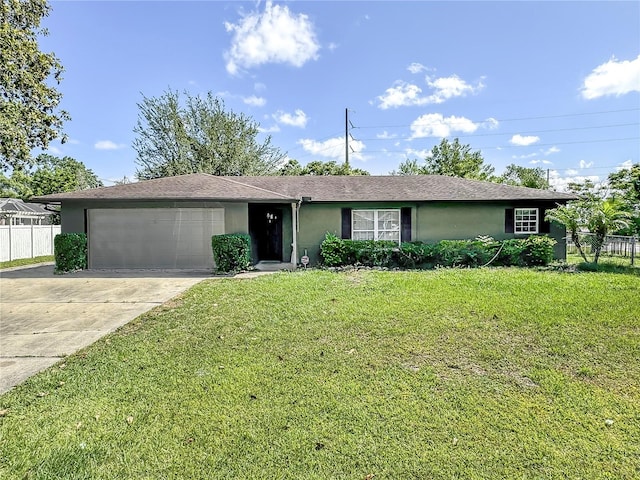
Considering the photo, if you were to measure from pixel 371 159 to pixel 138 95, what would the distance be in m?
21.0

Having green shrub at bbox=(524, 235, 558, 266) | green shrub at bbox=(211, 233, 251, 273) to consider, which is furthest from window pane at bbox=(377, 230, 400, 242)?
green shrub at bbox=(211, 233, 251, 273)

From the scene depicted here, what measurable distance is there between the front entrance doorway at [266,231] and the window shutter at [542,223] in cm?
909

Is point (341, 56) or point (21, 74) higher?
point (341, 56)

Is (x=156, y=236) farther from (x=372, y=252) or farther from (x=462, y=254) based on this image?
(x=462, y=254)

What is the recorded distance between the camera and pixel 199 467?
7.72 feet

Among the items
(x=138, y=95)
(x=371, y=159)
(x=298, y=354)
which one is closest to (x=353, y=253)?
(x=298, y=354)

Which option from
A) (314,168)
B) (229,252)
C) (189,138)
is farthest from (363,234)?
(314,168)

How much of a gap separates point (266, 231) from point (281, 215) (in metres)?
1.70

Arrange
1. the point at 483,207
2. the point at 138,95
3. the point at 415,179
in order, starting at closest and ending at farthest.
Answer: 1. the point at 483,207
2. the point at 415,179
3. the point at 138,95

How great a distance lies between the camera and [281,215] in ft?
41.8

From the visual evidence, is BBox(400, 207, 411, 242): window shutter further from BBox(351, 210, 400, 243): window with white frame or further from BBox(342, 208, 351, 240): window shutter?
A: BBox(342, 208, 351, 240): window shutter

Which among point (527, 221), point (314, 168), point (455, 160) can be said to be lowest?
point (527, 221)

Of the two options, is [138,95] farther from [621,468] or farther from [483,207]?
[621,468]

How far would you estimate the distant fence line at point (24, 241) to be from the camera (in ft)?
49.9
